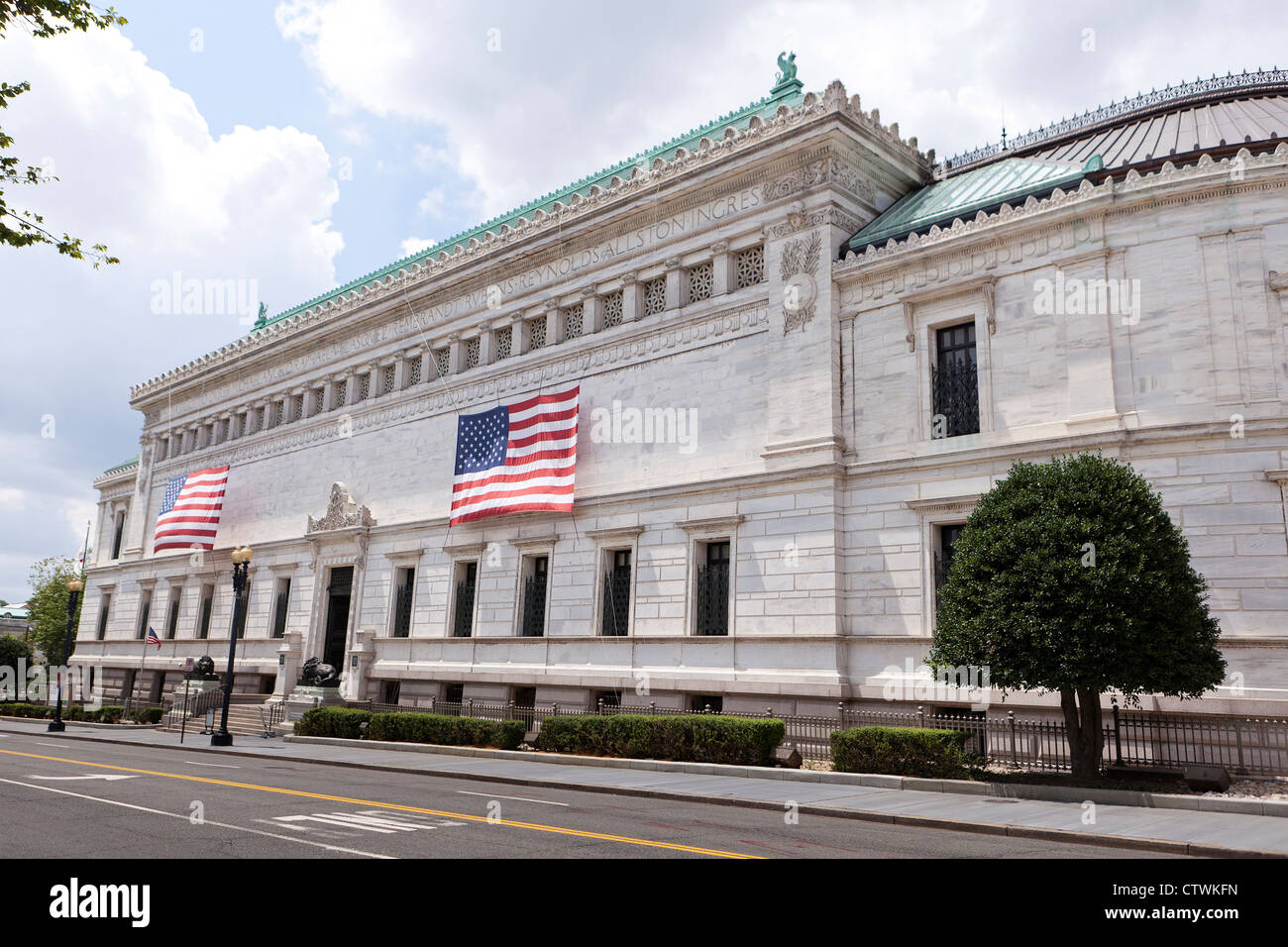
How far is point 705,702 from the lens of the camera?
85.2 ft

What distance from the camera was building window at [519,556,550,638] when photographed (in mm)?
30969

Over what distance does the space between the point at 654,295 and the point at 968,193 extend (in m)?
10.0

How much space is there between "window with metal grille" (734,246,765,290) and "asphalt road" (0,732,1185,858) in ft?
53.2

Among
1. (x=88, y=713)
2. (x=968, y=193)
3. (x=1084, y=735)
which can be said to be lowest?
(x=88, y=713)

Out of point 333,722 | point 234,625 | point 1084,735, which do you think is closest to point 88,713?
point 333,722

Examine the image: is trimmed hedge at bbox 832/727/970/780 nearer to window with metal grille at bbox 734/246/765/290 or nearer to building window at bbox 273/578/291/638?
window with metal grille at bbox 734/246/765/290

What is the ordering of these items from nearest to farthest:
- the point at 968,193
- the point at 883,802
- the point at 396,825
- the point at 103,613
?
1. the point at 396,825
2. the point at 883,802
3. the point at 968,193
4. the point at 103,613

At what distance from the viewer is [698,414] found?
27891mm

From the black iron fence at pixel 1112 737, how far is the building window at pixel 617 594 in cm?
545

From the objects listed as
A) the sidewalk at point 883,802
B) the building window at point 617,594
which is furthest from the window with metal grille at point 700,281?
the sidewalk at point 883,802

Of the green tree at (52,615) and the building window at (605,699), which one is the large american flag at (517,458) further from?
the green tree at (52,615)

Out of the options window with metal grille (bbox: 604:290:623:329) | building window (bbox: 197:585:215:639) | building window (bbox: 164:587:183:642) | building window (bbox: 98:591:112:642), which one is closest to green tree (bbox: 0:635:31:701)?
building window (bbox: 98:591:112:642)

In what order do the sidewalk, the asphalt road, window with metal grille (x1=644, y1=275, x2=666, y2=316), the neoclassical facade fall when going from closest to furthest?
the asphalt road < the sidewalk < the neoclassical facade < window with metal grille (x1=644, y1=275, x2=666, y2=316)

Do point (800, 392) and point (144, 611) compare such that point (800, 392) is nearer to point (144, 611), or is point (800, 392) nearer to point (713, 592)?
point (713, 592)
